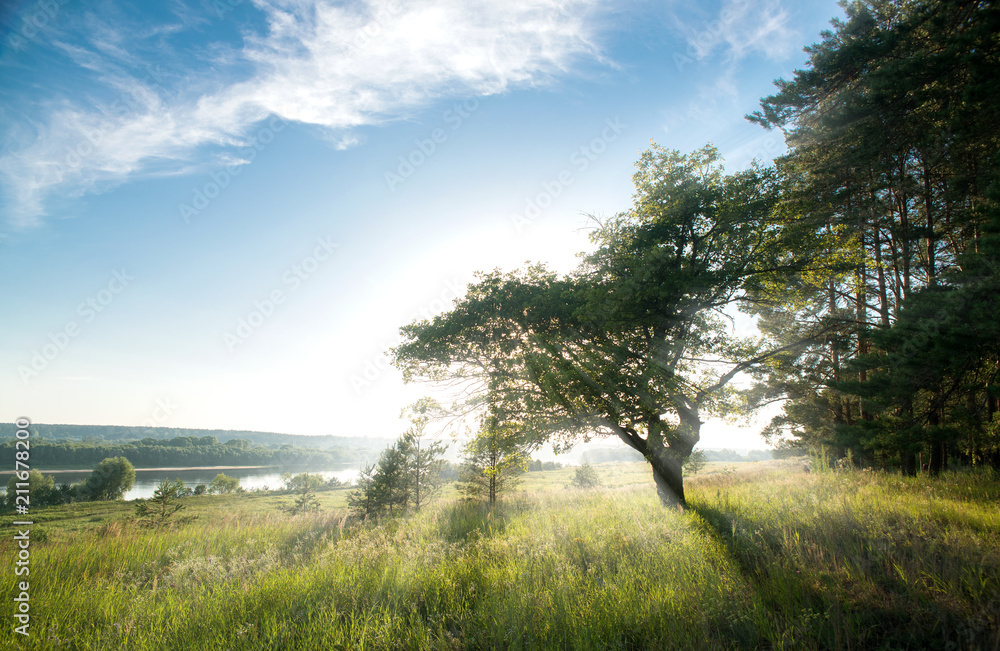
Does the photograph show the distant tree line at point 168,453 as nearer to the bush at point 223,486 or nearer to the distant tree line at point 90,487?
the bush at point 223,486

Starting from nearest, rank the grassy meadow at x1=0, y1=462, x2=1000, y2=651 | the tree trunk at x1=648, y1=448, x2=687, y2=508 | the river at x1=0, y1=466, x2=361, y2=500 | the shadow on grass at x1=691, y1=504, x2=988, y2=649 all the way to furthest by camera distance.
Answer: the shadow on grass at x1=691, y1=504, x2=988, y2=649
the grassy meadow at x1=0, y1=462, x2=1000, y2=651
the tree trunk at x1=648, y1=448, x2=687, y2=508
the river at x1=0, y1=466, x2=361, y2=500

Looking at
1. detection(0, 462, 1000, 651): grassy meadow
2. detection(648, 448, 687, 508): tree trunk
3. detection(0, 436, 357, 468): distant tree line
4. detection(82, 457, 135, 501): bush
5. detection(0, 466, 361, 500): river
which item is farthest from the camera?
detection(0, 436, 357, 468): distant tree line

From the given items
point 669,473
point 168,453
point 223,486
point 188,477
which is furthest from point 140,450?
point 669,473

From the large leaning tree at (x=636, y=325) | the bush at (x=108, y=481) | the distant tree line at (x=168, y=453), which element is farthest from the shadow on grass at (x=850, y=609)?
the distant tree line at (x=168, y=453)

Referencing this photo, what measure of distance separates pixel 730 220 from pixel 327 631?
1190 cm

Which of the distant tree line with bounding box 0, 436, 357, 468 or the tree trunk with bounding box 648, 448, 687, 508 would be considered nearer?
the tree trunk with bounding box 648, 448, 687, 508

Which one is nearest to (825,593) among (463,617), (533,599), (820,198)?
(533,599)

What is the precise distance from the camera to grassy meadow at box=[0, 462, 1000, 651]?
3.66 meters

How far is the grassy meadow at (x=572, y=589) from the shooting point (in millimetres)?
3656

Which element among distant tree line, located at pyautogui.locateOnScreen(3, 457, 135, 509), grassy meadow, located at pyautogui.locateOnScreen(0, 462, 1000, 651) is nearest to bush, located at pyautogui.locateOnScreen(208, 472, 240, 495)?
distant tree line, located at pyautogui.locateOnScreen(3, 457, 135, 509)

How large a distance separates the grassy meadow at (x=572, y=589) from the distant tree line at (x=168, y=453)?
148244mm

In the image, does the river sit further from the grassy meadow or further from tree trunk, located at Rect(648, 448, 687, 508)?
tree trunk, located at Rect(648, 448, 687, 508)

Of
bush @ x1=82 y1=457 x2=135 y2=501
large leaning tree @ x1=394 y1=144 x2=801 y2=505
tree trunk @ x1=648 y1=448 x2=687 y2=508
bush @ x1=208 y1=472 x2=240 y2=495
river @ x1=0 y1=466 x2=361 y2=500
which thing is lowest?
river @ x1=0 y1=466 x2=361 y2=500

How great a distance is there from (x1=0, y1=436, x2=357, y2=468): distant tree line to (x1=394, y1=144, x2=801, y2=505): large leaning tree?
147939 millimetres
